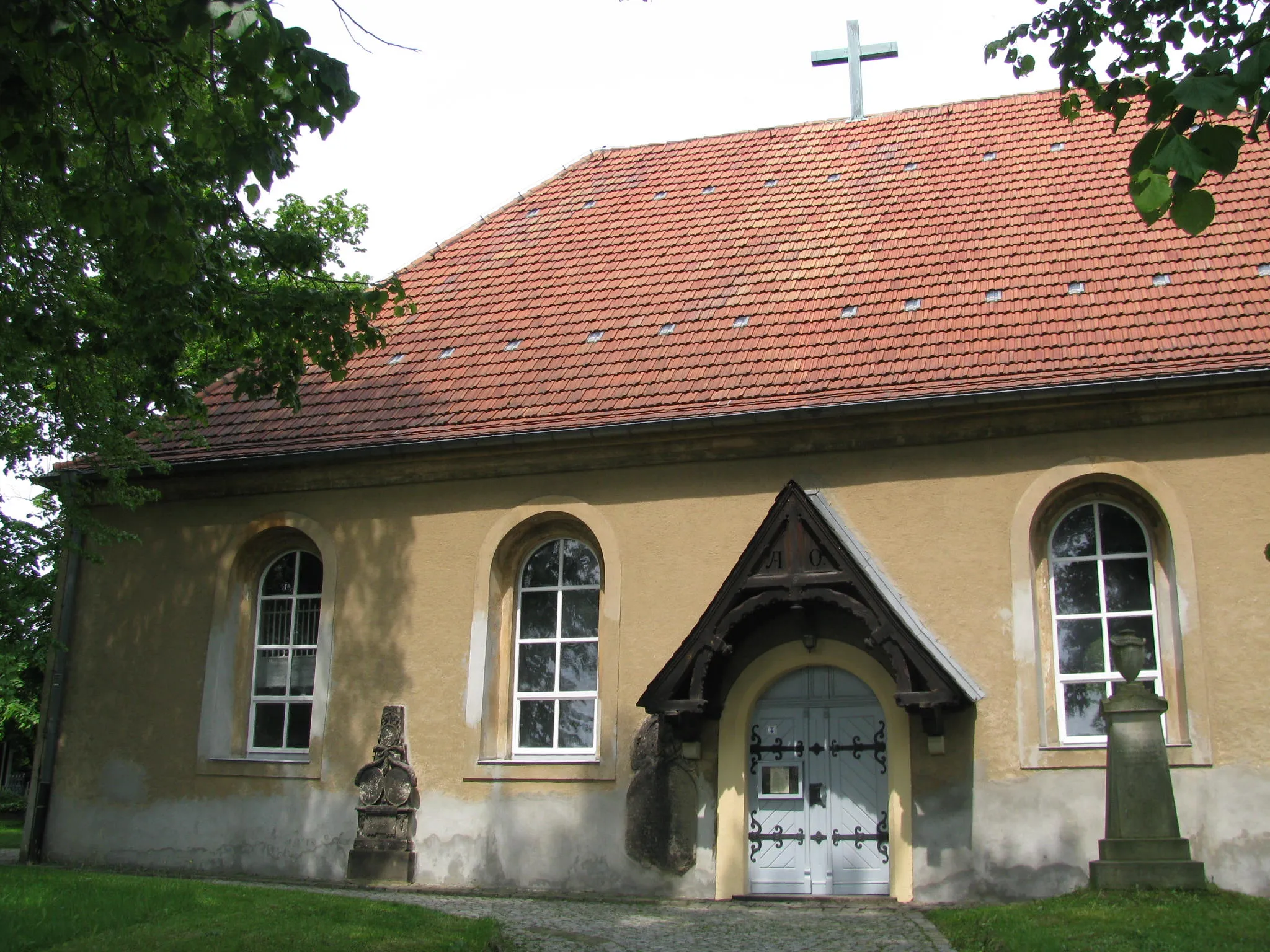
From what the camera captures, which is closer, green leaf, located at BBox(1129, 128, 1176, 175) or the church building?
green leaf, located at BBox(1129, 128, 1176, 175)

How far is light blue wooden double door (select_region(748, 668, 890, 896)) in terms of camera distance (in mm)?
11250

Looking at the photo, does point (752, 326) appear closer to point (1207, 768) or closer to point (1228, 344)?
point (1228, 344)

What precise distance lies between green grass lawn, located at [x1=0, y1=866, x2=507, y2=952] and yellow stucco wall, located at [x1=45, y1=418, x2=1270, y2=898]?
3312mm

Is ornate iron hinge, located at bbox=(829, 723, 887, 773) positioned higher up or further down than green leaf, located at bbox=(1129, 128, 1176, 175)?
further down

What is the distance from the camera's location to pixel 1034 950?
7.41 meters

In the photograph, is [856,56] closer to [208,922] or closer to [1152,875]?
[1152,875]

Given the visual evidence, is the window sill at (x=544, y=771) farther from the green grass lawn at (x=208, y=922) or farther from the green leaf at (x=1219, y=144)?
the green leaf at (x=1219, y=144)

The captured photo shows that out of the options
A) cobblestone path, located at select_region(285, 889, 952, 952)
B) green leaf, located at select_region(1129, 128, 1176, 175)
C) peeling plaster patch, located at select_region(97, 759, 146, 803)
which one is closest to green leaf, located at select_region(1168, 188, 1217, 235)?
green leaf, located at select_region(1129, 128, 1176, 175)

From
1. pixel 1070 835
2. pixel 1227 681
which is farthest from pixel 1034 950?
pixel 1227 681

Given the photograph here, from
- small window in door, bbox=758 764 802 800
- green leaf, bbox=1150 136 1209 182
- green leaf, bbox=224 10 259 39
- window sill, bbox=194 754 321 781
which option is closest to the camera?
green leaf, bbox=1150 136 1209 182

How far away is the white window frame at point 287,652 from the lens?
13430 mm

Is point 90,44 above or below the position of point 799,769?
above

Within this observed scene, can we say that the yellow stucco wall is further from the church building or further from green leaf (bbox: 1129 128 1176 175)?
green leaf (bbox: 1129 128 1176 175)

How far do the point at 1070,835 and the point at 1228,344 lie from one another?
4255 millimetres
